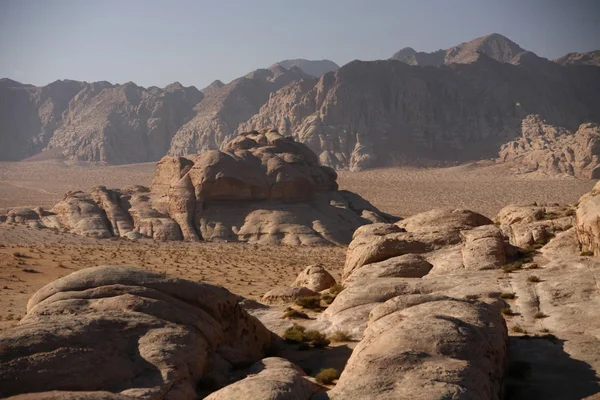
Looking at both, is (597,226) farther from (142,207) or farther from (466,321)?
(142,207)

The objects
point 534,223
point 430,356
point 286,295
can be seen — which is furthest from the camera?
point 534,223

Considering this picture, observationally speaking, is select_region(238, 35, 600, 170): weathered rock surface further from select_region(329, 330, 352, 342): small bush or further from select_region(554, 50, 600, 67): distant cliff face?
select_region(329, 330, 352, 342): small bush

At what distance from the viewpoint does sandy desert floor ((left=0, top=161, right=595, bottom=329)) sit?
30000 millimetres

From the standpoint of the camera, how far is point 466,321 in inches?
443

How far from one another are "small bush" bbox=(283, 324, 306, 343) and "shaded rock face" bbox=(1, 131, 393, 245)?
2653 centimetres

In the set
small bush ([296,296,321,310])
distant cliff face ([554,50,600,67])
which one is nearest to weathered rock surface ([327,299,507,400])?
small bush ([296,296,321,310])

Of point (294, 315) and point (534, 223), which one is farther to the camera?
point (534, 223)

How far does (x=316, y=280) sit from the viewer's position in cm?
2427

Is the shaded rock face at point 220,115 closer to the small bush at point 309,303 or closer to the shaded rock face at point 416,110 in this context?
the shaded rock face at point 416,110

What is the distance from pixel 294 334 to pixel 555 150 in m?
96.6

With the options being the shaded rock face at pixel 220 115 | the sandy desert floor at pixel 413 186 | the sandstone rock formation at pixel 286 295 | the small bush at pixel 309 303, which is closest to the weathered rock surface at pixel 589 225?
the small bush at pixel 309 303

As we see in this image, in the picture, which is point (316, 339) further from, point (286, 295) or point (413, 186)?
point (413, 186)

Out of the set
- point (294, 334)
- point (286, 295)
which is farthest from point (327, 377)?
point (286, 295)

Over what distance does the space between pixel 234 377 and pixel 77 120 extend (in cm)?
17225
